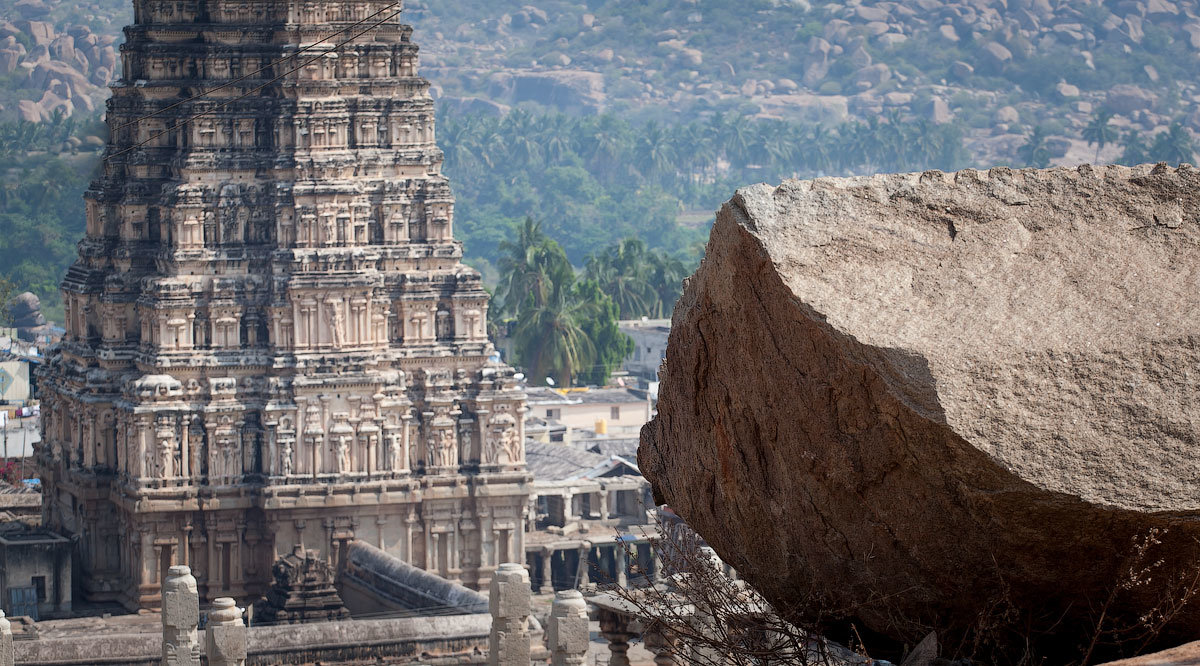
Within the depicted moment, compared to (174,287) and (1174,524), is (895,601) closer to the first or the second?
(1174,524)

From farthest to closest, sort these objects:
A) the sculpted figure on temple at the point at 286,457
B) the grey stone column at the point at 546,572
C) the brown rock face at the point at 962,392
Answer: the grey stone column at the point at 546,572, the sculpted figure on temple at the point at 286,457, the brown rock face at the point at 962,392

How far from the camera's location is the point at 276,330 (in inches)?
1831

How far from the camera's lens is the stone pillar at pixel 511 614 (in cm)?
2695

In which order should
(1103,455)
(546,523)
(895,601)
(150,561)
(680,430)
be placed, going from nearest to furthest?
(1103,455) < (895,601) < (680,430) < (150,561) < (546,523)

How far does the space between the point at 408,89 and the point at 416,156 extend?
4.48ft

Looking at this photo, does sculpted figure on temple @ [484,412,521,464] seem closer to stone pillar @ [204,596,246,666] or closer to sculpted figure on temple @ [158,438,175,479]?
sculpted figure on temple @ [158,438,175,479]

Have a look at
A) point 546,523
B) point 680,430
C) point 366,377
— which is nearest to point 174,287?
point 366,377

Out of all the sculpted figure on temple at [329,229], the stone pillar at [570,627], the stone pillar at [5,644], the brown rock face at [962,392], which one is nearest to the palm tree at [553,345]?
the sculpted figure on temple at [329,229]

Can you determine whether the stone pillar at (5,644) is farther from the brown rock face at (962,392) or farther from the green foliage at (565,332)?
the green foliage at (565,332)

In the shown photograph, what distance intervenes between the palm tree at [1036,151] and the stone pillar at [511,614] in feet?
472

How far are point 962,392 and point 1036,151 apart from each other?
16263 cm

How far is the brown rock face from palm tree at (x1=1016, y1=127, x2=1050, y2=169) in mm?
159773

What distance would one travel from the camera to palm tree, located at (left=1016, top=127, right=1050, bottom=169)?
17109 cm

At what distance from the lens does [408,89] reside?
47.9 metres
